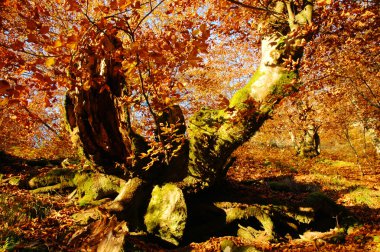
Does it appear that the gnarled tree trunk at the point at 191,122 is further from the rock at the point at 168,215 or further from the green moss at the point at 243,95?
the rock at the point at 168,215

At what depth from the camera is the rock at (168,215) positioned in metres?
5.67

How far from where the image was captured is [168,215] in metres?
5.75

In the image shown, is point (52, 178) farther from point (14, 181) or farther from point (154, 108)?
point (154, 108)

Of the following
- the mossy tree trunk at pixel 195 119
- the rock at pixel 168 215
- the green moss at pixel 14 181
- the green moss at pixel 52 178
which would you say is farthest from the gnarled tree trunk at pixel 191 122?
the green moss at pixel 14 181

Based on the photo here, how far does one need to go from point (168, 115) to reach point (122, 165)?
1.64 meters

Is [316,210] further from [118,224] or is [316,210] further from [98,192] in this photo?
[98,192]

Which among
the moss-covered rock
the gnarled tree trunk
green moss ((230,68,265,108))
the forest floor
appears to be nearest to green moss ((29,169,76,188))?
the moss-covered rock

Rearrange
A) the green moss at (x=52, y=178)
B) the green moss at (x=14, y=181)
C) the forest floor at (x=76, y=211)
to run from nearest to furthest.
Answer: the forest floor at (x=76, y=211), the green moss at (x=14, y=181), the green moss at (x=52, y=178)

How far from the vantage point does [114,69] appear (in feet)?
18.4

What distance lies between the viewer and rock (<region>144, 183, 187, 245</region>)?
5.67 meters

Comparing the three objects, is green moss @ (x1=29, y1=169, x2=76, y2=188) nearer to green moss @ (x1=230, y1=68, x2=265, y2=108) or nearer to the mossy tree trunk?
the mossy tree trunk

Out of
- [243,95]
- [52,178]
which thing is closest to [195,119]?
[243,95]

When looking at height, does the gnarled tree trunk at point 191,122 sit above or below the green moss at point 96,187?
above

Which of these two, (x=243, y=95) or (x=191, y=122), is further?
(x=191, y=122)
